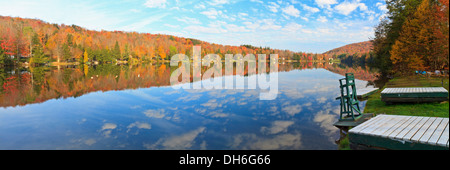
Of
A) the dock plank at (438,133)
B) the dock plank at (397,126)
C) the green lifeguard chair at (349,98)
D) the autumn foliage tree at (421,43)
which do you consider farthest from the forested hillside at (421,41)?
the dock plank at (438,133)

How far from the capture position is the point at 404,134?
6.76 metres

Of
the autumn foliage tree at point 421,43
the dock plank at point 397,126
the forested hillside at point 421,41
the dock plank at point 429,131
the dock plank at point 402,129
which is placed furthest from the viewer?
the autumn foliage tree at point 421,43

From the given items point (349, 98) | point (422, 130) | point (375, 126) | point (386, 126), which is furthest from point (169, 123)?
point (422, 130)

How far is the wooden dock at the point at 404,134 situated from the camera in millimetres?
6156

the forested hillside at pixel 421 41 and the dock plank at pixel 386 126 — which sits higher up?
the forested hillside at pixel 421 41

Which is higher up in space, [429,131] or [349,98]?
[349,98]

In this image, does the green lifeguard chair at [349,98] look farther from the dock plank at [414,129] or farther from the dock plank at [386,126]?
the dock plank at [414,129]

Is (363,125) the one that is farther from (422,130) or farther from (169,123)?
(169,123)

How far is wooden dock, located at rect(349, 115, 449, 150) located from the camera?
6156 millimetres

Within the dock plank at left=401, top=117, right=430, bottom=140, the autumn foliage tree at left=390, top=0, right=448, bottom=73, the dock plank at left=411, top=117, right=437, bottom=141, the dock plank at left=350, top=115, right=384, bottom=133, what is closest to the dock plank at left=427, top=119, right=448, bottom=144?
the dock plank at left=411, top=117, right=437, bottom=141
